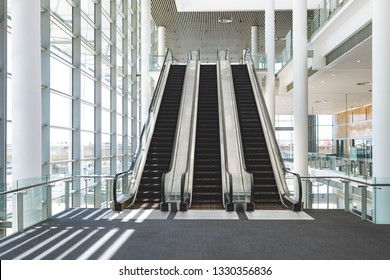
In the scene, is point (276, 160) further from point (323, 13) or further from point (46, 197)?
point (323, 13)

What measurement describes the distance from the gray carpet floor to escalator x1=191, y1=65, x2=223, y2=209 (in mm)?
2284

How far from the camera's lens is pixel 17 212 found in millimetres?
6613

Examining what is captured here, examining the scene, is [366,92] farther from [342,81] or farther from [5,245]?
[5,245]

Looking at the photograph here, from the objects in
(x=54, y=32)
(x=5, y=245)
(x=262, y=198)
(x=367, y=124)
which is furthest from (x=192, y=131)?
(x=367, y=124)

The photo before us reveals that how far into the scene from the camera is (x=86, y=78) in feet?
50.9

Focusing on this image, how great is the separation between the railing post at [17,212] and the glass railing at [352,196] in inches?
217

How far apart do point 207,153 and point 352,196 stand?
14.9 feet

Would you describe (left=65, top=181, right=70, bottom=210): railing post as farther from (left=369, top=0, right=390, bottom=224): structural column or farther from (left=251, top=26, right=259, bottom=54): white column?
(left=251, top=26, right=259, bottom=54): white column

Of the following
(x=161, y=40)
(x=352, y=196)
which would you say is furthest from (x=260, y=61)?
(x=352, y=196)

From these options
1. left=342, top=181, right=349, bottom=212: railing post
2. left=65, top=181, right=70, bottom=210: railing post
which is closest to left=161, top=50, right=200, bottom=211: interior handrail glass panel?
left=65, top=181, right=70, bottom=210: railing post

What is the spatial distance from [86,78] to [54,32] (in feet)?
9.52

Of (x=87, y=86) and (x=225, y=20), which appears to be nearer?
(x=87, y=86)

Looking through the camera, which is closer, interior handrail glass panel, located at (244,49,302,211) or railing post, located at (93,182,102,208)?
interior handrail glass panel, located at (244,49,302,211)

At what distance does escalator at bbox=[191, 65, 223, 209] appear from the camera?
10078mm
